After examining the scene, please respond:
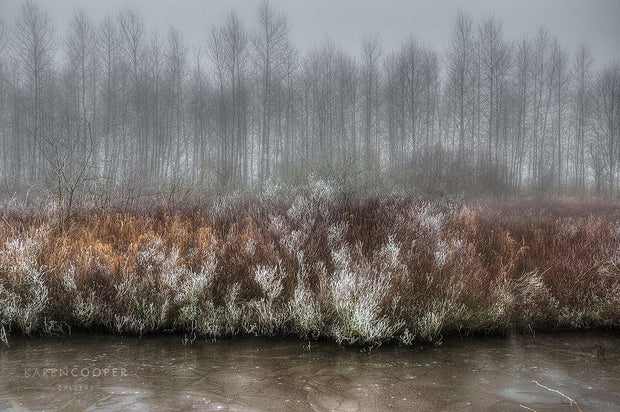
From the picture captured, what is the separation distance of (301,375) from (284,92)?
96.8 ft

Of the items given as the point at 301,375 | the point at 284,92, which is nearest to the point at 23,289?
the point at 301,375

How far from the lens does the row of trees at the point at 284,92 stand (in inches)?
1118

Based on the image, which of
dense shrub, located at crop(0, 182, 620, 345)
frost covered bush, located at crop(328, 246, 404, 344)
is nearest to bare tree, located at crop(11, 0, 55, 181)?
dense shrub, located at crop(0, 182, 620, 345)

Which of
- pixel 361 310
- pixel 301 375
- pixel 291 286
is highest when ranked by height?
pixel 291 286

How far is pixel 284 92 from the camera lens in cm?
3200

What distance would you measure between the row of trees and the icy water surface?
22.6 metres

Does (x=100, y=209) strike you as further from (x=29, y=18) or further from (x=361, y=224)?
(x=29, y=18)

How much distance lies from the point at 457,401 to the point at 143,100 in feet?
100

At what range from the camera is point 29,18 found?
27.7m

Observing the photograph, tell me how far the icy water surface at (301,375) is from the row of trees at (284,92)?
2264cm

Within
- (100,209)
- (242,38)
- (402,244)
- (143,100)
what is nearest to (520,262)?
(402,244)

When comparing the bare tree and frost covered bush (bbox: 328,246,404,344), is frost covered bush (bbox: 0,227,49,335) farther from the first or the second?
the bare tree

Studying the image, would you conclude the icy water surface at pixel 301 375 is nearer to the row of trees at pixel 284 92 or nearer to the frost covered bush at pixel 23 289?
the frost covered bush at pixel 23 289

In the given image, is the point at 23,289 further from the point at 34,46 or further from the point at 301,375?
the point at 34,46
